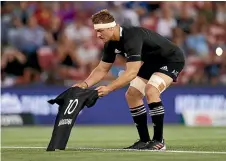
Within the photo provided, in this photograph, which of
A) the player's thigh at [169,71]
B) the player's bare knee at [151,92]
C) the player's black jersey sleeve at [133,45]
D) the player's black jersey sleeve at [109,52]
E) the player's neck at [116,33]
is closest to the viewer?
the player's black jersey sleeve at [133,45]

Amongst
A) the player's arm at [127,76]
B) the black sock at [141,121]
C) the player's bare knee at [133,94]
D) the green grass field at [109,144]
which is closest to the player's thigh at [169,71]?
the player's bare knee at [133,94]

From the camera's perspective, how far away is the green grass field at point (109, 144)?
9477 millimetres

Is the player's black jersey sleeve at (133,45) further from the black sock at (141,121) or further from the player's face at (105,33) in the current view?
the black sock at (141,121)

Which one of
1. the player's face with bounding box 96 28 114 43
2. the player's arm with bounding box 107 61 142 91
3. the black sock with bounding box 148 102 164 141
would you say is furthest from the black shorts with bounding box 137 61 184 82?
the player's face with bounding box 96 28 114 43

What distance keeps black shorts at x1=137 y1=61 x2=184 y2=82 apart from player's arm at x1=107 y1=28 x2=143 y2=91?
658 millimetres

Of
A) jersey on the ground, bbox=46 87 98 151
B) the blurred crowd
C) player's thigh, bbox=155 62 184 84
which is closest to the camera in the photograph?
jersey on the ground, bbox=46 87 98 151

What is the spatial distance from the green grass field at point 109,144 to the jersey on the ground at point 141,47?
1336 millimetres

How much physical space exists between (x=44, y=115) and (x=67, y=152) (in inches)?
363

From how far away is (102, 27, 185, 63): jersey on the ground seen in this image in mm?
10695

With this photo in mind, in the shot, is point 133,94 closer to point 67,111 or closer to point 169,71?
point 169,71

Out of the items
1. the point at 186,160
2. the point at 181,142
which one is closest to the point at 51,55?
the point at 181,142

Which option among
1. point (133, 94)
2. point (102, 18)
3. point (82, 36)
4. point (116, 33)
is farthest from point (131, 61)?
point (82, 36)

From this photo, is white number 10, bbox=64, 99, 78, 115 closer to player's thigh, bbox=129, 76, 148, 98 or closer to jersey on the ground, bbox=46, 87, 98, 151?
jersey on the ground, bbox=46, 87, 98, 151

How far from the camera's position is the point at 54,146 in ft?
34.2
